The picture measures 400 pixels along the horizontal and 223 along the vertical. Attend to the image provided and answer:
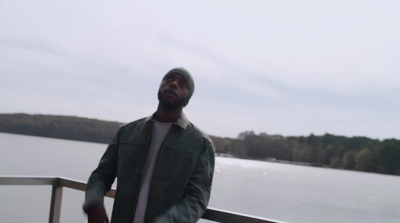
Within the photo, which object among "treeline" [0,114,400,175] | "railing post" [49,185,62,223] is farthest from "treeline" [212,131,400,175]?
"railing post" [49,185,62,223]

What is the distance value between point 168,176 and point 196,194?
13 centimetres

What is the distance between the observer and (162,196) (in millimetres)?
1791

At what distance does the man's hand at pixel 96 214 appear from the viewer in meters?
1.87

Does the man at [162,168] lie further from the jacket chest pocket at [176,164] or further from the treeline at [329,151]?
the treeline at [329,151]

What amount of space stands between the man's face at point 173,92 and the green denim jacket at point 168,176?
0.23ft

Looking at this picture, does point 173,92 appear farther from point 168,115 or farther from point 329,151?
point 329,151

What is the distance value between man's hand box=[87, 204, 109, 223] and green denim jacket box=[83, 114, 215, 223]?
0.02 meters

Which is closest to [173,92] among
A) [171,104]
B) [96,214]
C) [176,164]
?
[171,104]

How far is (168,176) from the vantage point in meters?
1.80

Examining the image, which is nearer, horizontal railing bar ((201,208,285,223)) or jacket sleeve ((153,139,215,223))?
jacket sleeve ((153,139,215,223))

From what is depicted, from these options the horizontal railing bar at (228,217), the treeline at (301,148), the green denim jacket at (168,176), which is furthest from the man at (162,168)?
the treeline at (301,148)

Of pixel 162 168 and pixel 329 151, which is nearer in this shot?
pixel 162 168

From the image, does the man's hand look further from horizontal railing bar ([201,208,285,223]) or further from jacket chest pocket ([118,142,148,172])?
horizontal railing bar ([201,208,285,223])

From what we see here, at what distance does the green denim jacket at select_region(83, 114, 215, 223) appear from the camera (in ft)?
5.86
